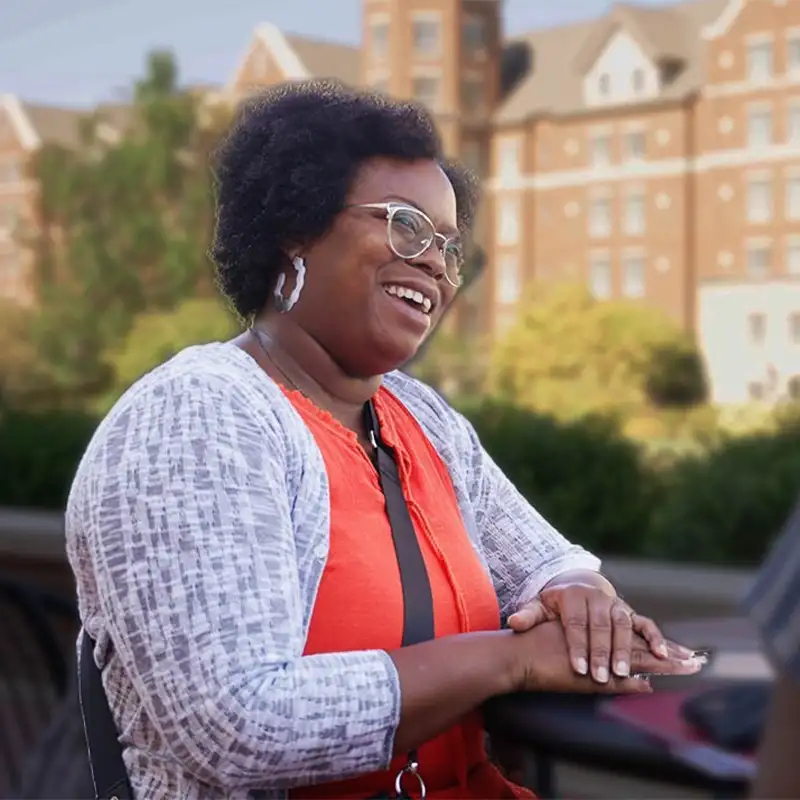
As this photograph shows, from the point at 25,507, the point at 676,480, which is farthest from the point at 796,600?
the point at 25,507

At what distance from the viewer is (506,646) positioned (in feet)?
6.01

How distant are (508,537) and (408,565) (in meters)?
0.34

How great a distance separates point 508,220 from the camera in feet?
49.9

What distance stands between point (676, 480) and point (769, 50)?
28.5ft

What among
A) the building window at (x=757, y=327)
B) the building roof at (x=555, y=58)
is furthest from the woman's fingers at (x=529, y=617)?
the building window at (x=757, y=327)

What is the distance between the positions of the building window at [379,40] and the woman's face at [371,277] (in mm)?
11502

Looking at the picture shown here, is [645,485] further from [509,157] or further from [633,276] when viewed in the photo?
[509,157]

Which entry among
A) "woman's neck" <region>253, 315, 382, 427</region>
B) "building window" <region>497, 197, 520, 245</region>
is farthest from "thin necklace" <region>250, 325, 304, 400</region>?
"building window" <region>497, 197, 520, 245</region>

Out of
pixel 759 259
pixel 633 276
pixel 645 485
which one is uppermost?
pixel 759 259

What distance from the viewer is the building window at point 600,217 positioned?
15.2 m

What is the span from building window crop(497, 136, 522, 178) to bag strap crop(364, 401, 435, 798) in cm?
1370

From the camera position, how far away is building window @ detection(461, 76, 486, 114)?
1667 cm

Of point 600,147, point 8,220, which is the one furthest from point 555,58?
point 8,220

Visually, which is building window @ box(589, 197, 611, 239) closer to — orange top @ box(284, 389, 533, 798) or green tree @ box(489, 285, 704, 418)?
green tree @ box(489, 285, 704, 418)
